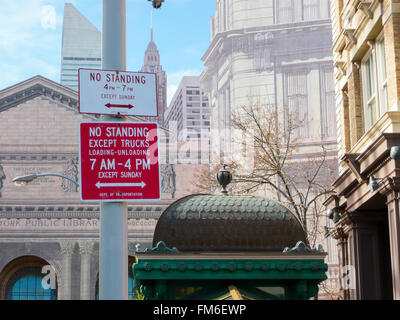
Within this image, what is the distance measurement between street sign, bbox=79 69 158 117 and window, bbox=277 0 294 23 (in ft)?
234

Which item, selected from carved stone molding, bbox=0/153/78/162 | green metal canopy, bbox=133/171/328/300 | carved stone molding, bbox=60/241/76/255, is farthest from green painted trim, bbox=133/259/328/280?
carved stone molding, bbox=0/153/78/162

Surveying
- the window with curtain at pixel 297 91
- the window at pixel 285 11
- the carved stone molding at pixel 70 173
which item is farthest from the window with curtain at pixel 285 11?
the carved stone molding at pixel 70 173

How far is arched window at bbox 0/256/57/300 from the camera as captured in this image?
176 feet

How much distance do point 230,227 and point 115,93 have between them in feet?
5.89

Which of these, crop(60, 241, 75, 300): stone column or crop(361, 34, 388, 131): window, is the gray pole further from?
crop(60, 241, 75, 300): stone column

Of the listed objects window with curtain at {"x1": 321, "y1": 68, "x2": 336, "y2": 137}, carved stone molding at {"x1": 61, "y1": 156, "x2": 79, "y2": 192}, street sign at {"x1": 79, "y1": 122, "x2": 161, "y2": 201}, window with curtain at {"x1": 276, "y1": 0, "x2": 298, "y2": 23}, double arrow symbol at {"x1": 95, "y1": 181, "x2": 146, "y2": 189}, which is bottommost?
double arrow symbol at {"x1": 95, "y1": 181, "x2": 146, "y2": 189}

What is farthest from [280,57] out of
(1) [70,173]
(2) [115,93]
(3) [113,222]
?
(3) [113,222]

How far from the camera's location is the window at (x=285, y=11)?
249 ft

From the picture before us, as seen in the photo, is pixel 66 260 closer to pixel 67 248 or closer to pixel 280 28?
pixel 67 248

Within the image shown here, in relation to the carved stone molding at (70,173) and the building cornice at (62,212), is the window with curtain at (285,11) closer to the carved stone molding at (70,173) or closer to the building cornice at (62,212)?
the carved stone molding at (70,173)

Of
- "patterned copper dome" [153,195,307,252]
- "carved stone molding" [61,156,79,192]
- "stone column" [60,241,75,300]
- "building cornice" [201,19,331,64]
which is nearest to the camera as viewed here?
"patterned copper dome" [153,195,307,252]

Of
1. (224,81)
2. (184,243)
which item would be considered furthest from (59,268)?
(184,243)

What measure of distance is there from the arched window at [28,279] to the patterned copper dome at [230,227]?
4713 cm

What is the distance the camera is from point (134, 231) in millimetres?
53219
